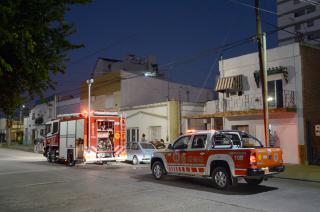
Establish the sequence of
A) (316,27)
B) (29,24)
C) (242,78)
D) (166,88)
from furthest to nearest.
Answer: (316,27)
(166,88)
(242,78)
(29,24)

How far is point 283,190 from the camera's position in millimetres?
11711

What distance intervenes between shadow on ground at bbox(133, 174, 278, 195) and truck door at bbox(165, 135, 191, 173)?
0.57 m

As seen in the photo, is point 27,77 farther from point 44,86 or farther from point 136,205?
point 136,205

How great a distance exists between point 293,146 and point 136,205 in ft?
44.8

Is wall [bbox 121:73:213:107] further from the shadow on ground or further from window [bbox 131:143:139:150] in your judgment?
the shadow on ground

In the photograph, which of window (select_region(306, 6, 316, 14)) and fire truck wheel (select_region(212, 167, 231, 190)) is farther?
window (select_region(306, 6, 316, 14))

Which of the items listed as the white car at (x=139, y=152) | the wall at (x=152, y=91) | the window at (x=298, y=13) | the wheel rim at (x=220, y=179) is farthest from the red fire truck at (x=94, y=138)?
the window at (x=298, y=13)

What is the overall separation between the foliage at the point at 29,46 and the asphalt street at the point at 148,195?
3047 mm

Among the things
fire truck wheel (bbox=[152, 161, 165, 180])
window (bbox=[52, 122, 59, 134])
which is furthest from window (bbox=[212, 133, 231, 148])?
window (bbox=[52, 122, 59, 134])

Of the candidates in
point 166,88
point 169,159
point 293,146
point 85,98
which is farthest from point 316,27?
point 169,159

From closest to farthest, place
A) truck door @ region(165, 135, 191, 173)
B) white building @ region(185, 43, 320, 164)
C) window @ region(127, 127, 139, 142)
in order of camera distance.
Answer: truck door @ region(165, 135, 191, 173) < white building @ region(185, 43, 320, 164) < window @ region(127, 127, 139, 142)

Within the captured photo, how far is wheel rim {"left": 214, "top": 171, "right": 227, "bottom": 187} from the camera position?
11.7 metres

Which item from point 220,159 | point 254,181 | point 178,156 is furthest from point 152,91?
point 220,159

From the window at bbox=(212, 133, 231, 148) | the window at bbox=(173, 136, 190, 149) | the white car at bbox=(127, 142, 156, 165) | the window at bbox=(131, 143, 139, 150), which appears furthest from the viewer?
the window at bbox=(131, 143, 139, 150)
